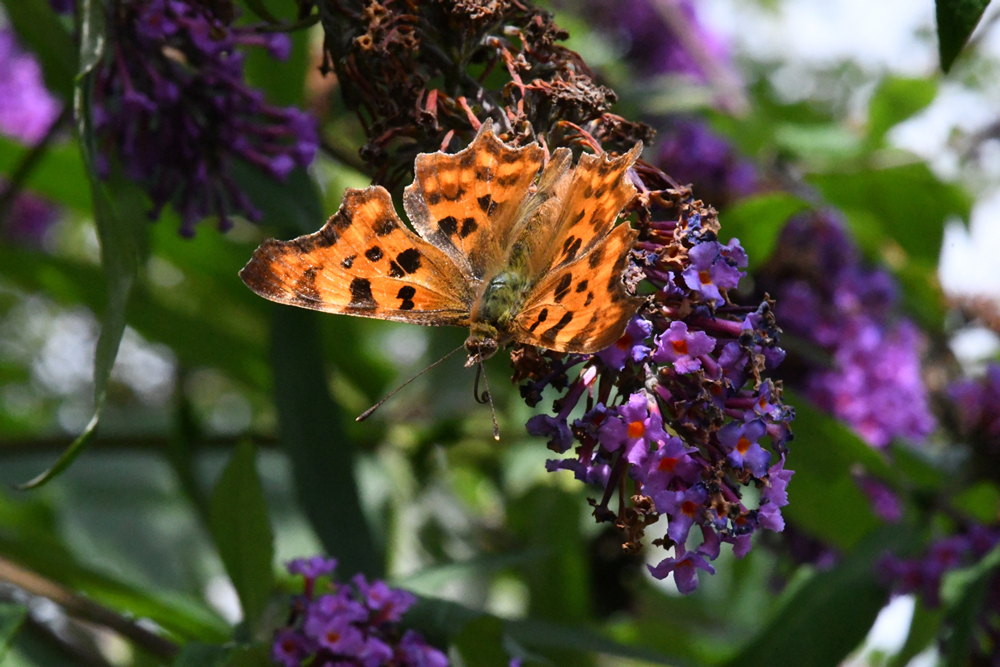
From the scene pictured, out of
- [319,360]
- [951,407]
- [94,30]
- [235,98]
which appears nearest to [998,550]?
[951,407]

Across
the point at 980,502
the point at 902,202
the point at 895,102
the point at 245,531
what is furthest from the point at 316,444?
the point at 895,102

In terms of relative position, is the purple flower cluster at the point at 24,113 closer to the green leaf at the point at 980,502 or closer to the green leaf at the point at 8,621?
the green leaf at the point at 8,621

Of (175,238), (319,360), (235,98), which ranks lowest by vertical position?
(319,360)

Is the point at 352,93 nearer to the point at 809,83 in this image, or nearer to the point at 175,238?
the point at 175,238

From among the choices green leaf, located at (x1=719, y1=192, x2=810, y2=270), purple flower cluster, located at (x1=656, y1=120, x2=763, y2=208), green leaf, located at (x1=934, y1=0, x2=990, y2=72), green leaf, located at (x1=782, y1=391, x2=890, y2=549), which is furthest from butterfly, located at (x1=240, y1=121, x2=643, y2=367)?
purple flower cluster, located at (x1=656, y1=120, x2=763, y2=208)

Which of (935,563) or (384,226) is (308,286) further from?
(935,563)

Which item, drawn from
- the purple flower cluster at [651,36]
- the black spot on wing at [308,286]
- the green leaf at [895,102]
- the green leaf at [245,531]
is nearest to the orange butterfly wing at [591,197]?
the black spot on wing at [308,286]
